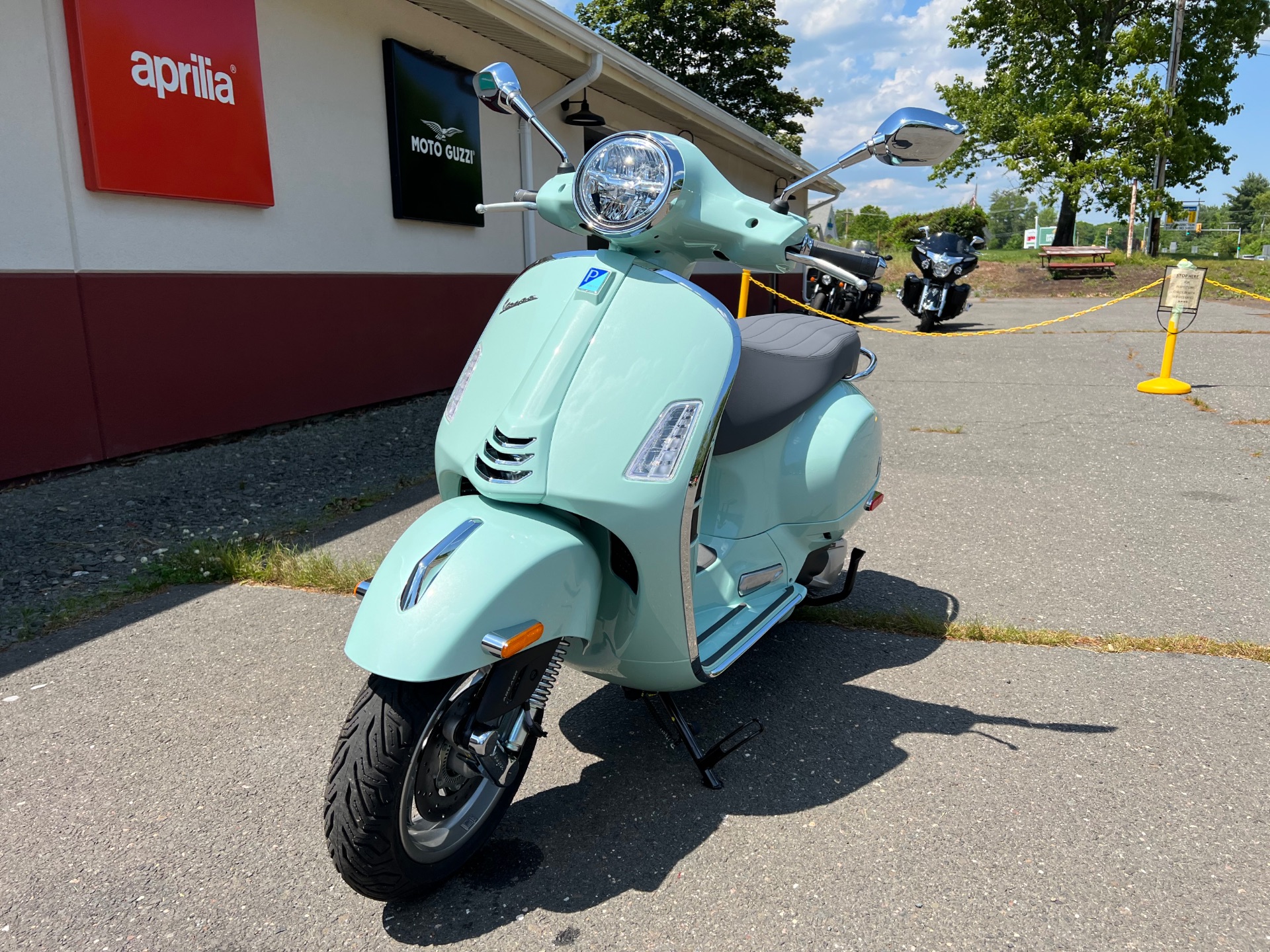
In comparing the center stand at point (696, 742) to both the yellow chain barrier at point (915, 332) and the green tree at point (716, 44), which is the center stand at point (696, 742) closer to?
the yellow chain barrier at point (915, 332)

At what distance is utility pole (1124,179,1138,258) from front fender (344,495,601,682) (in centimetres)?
3300

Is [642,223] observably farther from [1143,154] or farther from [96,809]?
[1143,154]

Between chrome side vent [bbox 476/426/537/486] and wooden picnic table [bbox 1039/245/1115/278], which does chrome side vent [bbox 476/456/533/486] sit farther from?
wooden picnic table [bbox 1039/245/1115/278]

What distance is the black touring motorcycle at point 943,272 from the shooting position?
14641mm

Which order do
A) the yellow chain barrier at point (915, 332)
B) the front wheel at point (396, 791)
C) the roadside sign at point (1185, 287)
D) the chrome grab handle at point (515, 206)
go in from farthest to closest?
the roadside sign at point (1185, 287) → the yellow chain barrier at point (915, 332) → the chrome grab handle at point (515, 206) → the front wheel at point (396, 791)

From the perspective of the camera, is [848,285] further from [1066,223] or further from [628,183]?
[1066,223]

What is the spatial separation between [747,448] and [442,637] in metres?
1.31

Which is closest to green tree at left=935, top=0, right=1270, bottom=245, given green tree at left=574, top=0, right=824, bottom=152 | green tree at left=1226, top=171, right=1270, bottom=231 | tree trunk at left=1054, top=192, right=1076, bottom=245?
tree trunk at left=1054, top=192, right=1076, bottom=245

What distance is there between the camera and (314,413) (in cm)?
660

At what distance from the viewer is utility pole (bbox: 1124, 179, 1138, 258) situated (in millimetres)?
29609

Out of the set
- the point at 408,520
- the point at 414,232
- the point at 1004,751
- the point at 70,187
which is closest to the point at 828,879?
the point at 1004,751

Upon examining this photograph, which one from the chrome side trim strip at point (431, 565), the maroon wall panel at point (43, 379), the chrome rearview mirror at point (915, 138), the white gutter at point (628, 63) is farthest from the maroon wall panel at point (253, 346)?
the chrome rearview mirror at point (915, 138)

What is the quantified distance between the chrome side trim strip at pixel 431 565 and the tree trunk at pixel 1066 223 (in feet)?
118

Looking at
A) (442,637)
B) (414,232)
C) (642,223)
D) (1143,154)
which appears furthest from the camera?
(1143,154)
